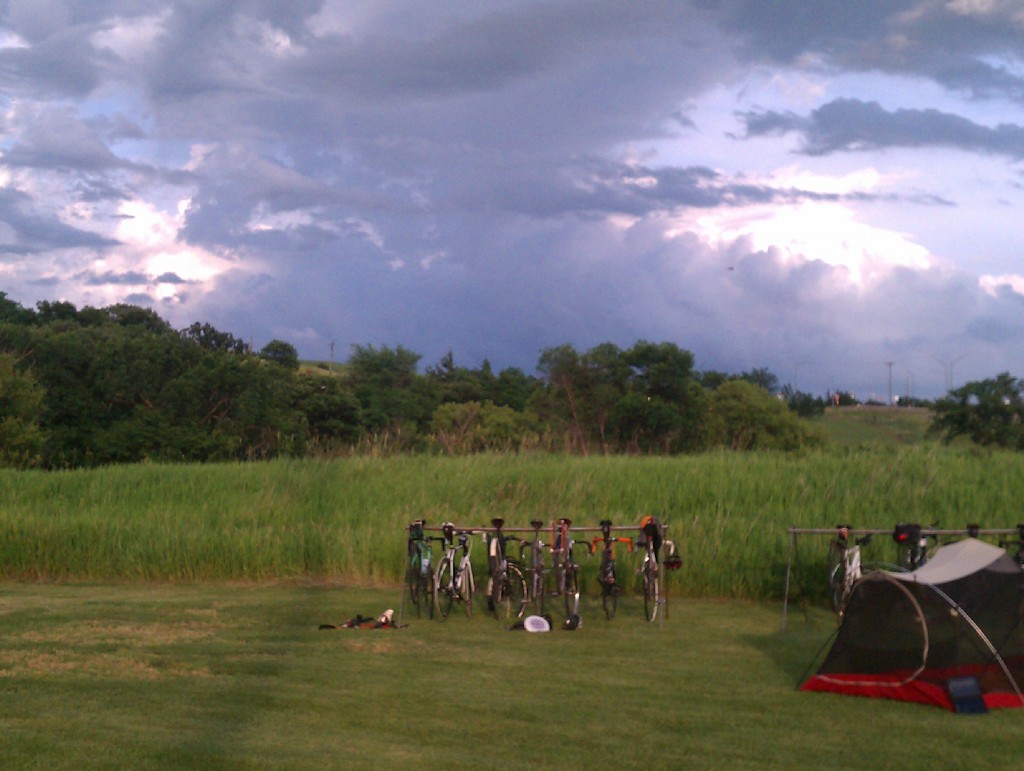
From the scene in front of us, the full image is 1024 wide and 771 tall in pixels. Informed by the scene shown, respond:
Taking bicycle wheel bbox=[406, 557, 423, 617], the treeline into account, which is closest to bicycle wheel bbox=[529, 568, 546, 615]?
bicycle wheel bbox=[406, 557, 423, 617]

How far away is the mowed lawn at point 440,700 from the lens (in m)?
6.61

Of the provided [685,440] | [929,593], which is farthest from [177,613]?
[685,440]

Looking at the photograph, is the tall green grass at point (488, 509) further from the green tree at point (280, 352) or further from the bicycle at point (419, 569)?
the green tree at point (280, 352)

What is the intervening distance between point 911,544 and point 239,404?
37234 millimetres

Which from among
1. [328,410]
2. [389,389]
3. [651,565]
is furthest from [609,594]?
[389,389]

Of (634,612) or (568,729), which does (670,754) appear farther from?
(634,612)

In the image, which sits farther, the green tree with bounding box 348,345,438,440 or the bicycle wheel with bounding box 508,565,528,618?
the green tree with bounding box 348,345,438,440

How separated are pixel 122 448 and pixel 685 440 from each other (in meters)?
25.3

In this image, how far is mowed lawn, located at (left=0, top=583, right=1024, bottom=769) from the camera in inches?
260

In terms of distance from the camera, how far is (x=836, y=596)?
40.9 feet

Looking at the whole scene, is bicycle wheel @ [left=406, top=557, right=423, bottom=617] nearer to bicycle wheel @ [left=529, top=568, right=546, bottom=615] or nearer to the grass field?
the grass field

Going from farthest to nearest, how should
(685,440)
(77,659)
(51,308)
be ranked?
1. (51,308)
2. (685,440)
3. (77,659)

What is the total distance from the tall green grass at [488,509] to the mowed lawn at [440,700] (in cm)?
251

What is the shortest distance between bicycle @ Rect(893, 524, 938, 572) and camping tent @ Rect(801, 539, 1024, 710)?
4.07ft
